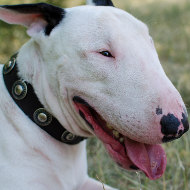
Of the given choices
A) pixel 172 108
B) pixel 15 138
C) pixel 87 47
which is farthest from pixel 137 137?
pixel 15 138

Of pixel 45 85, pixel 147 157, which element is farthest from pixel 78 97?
pixel 147 157

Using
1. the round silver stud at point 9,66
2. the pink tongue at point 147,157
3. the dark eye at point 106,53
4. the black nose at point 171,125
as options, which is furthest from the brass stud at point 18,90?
the black nose at point 171,125

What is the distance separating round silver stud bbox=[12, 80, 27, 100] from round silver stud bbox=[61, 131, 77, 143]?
274 millimetres

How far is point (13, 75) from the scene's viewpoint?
1.99m

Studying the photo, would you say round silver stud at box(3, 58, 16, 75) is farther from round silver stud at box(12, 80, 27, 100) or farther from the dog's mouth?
the dog's mouth

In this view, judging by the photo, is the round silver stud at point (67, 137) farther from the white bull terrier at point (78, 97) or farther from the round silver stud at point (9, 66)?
the round silver stud at point (9, 66)

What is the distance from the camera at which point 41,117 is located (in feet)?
6.34

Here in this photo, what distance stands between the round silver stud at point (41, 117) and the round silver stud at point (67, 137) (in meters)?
0.11

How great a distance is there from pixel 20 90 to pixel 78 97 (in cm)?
30

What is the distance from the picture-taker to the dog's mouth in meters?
1.81

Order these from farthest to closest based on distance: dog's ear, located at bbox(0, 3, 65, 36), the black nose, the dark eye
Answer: dog's ear, located at bbox(0, 3, 65, 36)
the dark eye
the black nose


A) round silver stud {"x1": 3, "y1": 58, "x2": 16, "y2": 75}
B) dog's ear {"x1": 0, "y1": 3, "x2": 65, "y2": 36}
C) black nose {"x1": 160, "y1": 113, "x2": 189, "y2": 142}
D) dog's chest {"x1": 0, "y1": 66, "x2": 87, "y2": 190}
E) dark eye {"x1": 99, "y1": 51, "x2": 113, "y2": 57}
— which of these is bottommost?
dog's chest {"x1": 0, "y1": 66, "x2": 87, "y2": 190}

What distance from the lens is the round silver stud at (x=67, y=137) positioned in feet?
6.52

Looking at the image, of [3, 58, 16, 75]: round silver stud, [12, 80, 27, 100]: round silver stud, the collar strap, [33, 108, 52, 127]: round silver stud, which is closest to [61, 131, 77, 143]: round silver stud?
the collar strap
